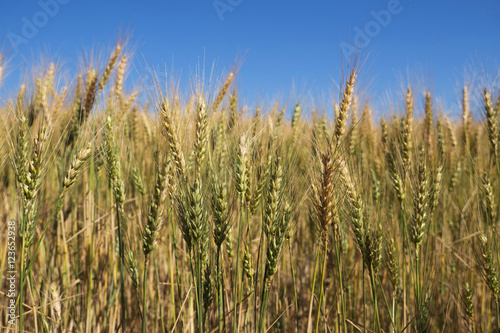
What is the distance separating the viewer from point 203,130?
5.17 ft

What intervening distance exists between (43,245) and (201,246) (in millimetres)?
1420

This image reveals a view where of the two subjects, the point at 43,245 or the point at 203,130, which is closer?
the point at 203,130

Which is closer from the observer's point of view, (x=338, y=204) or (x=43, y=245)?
(x=338, y=204)

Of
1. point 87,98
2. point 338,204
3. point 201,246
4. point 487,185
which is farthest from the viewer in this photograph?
point 87,98

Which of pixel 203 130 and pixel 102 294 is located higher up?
pixel 203 130

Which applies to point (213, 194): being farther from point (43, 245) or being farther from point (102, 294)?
point (43, 245)

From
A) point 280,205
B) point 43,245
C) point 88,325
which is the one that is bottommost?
point 88,325

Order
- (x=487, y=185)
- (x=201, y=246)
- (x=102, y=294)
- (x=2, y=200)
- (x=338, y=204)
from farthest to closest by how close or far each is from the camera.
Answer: (x=2, y=200) → (x=102, y=294) → (x=487, y=185) → (x=338, y=204) → (x=201, y=246)

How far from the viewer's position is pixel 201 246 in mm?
1479

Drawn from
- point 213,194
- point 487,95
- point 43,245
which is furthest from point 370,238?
point 43,245

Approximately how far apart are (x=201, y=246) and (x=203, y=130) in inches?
19.9

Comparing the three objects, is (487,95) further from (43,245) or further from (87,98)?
(43,245)

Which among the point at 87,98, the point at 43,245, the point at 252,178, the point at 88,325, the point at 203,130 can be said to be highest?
the point at 87,98

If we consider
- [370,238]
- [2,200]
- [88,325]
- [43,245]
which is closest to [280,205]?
[370,238]
